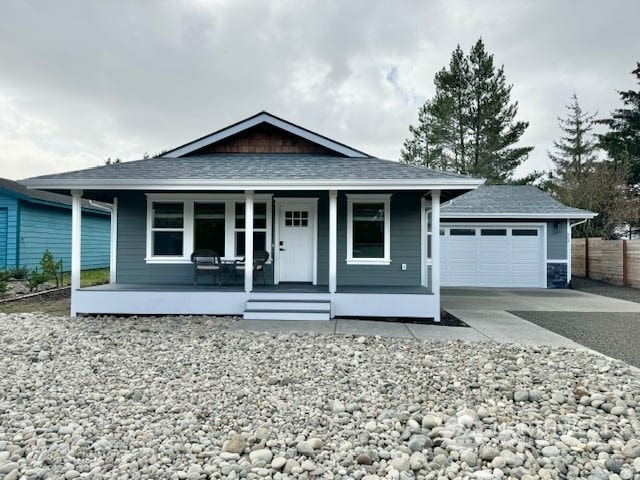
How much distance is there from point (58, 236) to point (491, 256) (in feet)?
53.1

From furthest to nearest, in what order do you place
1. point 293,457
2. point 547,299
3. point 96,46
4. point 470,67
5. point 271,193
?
point 470,67 < point 96,46 < point 547,299 < point 271,193 < point 293,457

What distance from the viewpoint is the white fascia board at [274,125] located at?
31.5 ft

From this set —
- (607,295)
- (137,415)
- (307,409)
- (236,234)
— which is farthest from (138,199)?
(607,295)

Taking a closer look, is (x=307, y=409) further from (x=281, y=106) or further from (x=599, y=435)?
(x=281, y=106)

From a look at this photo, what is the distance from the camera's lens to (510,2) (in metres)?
11.0

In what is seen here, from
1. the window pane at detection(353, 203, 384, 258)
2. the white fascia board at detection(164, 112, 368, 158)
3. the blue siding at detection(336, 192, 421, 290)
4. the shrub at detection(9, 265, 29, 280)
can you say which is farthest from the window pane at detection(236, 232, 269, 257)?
the shrub at detection(9, 265, 29, 280)

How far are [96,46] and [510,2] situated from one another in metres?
12.2

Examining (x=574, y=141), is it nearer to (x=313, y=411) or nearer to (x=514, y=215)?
(x=514, y=215)

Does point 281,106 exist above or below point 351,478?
above

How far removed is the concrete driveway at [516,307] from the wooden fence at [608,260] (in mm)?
2736

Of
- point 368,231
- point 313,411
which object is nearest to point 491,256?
point 368,231

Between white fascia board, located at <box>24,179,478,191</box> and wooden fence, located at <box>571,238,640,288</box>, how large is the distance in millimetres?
9883

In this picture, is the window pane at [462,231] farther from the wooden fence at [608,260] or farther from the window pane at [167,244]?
the window pane at [167,244]

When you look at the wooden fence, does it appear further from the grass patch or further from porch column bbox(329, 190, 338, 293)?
the grass patch
